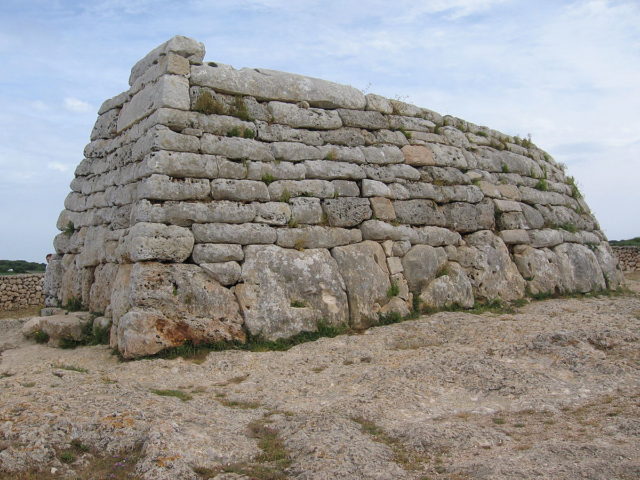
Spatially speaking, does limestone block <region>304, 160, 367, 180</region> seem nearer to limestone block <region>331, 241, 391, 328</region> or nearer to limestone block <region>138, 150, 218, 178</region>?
limestone block <region>331, 241, 391, 328</region>

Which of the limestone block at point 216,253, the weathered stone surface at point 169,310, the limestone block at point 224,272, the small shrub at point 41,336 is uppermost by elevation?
the limestone block at point 216,253

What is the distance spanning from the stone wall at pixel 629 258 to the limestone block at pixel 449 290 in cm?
1465

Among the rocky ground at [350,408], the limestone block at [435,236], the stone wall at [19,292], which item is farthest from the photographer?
the stone wall at [19,292]

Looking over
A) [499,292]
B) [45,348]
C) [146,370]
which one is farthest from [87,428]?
[499,292]

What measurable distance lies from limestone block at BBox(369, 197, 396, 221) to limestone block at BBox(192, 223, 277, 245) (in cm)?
180

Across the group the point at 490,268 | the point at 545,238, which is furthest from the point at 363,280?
the point at 545,238

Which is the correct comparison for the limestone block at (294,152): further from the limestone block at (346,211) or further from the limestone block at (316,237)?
the limestone block at (316,237)

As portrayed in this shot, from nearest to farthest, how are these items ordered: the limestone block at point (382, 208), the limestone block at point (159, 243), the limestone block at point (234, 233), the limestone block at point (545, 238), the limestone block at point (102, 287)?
1. the limestone block at point (159, 243)
2. the limestone block at point (234, 233)
3. the limestone block at point (102, 287)
4. the limestone block at point (382, 208)
5. the limestone block at point (545, 238)

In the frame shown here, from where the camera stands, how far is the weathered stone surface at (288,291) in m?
7.49

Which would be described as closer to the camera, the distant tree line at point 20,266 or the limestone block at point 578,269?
the limestone block at point 578,269

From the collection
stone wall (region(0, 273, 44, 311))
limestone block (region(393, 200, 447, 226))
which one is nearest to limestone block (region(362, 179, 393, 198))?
limestone block (region(393, 200, 447, 226))

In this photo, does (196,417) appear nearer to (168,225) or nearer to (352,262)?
(168,225)

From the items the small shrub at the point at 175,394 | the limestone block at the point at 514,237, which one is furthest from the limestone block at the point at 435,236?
the small shrub at the point at 175,394

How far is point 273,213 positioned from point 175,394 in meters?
3.06
